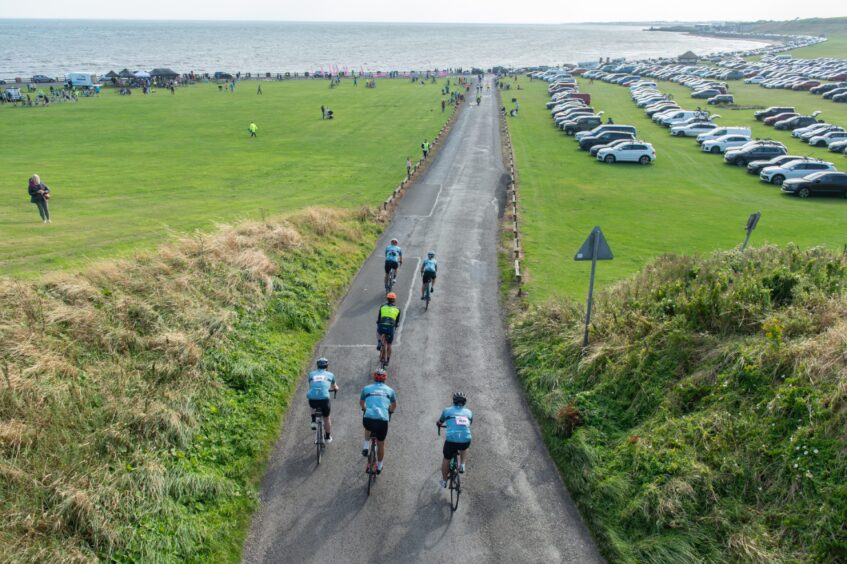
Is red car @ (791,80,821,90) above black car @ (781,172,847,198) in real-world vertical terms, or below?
above

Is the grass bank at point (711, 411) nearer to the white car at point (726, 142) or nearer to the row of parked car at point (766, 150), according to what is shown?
the row of parked car at point (766, 150)

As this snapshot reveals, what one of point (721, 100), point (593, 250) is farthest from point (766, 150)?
point (721, 100)

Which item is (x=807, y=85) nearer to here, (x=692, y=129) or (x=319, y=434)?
(x=692, y=129)

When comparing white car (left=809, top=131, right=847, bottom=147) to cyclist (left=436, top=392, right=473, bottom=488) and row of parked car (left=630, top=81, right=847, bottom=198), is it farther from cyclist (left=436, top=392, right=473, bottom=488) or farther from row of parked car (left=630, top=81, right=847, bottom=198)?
cyclist (left=436, top=392, right=473, bottom=488)

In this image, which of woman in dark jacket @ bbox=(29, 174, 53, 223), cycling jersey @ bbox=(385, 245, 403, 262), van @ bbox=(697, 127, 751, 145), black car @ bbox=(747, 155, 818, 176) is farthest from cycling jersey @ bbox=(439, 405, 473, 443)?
van @ bbox=(697, 127, 751, 145)

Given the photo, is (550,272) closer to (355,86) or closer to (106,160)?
(106,160)

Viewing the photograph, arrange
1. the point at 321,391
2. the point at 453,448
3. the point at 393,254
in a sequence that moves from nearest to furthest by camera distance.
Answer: the point at 453,448 < the point at 321,391 < the point at 393,254

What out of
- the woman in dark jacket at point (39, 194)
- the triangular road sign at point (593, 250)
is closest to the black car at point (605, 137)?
the triangular road sign at point (593, 250)
